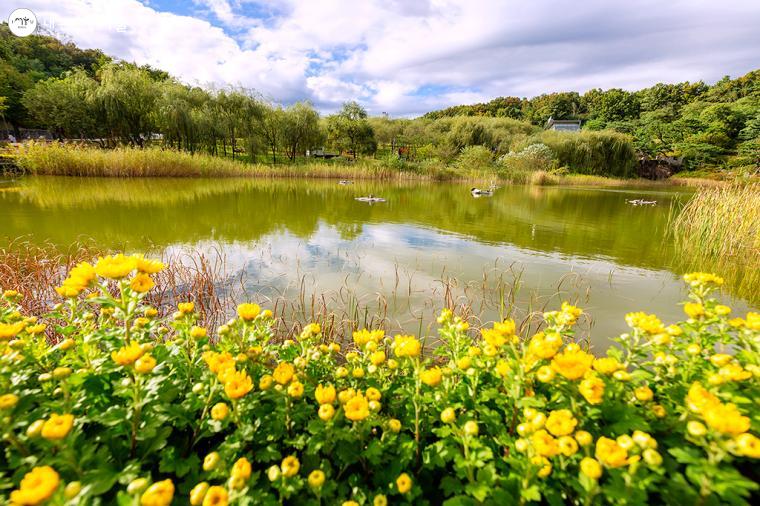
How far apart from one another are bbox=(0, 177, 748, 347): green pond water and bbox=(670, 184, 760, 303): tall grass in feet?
1.61

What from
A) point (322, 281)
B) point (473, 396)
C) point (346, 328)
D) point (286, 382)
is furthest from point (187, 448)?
point (322, 281)

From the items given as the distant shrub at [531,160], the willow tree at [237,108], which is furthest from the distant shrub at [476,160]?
the willow tree at [237,108]

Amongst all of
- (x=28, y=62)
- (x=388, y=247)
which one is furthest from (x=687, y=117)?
(x=28, y=62)

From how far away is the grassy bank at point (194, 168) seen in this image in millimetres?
13828

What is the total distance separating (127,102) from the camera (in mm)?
20562

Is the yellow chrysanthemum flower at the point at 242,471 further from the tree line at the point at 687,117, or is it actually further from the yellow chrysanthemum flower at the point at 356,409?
the tree line at the point at 687,117

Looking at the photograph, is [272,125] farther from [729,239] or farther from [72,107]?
[729,239]

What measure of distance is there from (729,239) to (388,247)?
6.14 meters

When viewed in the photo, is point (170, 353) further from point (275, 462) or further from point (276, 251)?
point (276, 251)

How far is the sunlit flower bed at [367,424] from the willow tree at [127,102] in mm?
25818

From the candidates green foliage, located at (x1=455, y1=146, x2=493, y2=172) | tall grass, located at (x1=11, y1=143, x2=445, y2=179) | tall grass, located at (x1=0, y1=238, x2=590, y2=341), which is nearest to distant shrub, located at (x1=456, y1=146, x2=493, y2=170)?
green foliage, located at (x1=455, y1=146, x2=493, y2=172)

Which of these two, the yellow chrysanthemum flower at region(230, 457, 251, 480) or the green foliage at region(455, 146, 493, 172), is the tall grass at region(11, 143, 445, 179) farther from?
the yellow chrysanthemum flower at region(230, 457, 251, 480)

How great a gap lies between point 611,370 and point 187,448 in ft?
5.06

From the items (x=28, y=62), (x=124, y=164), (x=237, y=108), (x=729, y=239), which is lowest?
(x=729, y=239)
